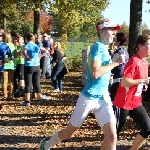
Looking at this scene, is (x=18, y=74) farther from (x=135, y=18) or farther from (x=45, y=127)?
(x=45, y=127)

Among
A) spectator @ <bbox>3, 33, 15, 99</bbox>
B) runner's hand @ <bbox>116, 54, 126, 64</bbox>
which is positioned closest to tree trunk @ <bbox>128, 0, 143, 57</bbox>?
spectator @ <bbox>3, 33, 15, 99</bbox>

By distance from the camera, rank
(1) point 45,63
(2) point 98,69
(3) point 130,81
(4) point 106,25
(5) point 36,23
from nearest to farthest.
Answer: (2) point 98,69
(4) point 106,25
(3) point 130,81
(1) point 45,63
(5) point 36,23

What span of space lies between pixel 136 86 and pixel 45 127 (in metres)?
3.00

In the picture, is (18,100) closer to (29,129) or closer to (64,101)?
(64,101)

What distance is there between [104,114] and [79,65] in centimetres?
1828

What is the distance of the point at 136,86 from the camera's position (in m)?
5.88

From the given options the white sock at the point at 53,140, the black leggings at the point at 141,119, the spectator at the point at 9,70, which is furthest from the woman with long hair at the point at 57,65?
the white sock at the point at 53,140

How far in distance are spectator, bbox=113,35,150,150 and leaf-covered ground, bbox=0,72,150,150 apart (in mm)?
926

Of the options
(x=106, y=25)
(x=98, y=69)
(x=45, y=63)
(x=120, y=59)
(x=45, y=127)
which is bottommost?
(x=45, y=127)

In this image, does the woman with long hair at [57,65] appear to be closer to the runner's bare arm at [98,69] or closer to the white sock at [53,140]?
the white sock at [53,140]

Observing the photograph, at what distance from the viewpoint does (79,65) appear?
77.1 ft

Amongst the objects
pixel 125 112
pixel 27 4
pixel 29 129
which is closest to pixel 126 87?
pixel 125 112

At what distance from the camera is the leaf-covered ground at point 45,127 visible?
23.0ft

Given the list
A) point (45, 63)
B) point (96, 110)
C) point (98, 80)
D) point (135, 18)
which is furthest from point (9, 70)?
point (98, 80)
